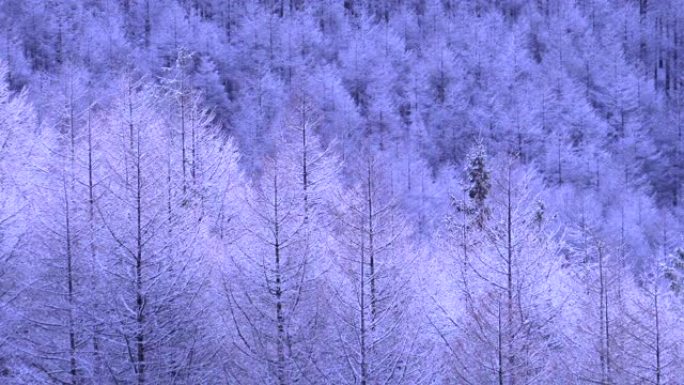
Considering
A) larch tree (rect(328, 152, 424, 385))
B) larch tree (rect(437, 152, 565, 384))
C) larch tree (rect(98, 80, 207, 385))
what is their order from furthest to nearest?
larch tree (rect(437, 152, 565, 384)) → larch tree (rect(328, 152, 424, 385)) → larch tree (rect(98, 80, 207, 385))

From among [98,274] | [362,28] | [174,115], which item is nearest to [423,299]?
[98,274]

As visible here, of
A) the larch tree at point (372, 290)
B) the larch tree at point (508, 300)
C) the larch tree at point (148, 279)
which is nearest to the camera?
the larch tree at point (148, 279)

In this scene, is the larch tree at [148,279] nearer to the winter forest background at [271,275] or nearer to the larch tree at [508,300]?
the winter forest background at [271,275]

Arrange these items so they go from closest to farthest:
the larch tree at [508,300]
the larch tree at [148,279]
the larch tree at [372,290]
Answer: the larch tree at [148,279] < the larch tree at [372,290] < the larch tree at [508,300]

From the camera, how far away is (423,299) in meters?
17.6

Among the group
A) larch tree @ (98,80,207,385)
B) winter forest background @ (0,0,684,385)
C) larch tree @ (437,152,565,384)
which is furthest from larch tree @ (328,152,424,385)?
larch tree @ (98,80,207,385)

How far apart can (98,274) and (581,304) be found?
13.0 metres

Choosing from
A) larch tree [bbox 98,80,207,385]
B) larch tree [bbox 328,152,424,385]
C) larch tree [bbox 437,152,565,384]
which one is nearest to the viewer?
larch tree [bbox 98,80,207,385]

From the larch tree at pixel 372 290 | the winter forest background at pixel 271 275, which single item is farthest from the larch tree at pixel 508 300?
the larch tree at pixel 372 290

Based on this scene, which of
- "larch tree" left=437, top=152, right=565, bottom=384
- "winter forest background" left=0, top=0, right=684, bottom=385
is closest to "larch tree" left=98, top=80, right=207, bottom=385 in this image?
"winter forest background" left=0, top=0, right=684, bottom=385

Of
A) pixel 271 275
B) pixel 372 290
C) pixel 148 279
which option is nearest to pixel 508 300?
pixel 372 290

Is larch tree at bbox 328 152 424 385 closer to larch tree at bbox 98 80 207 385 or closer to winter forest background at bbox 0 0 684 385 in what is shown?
winter forest background at bbox 0 0 684 385

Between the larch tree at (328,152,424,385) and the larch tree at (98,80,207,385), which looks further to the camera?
the larch tree at (328,152,424,385)

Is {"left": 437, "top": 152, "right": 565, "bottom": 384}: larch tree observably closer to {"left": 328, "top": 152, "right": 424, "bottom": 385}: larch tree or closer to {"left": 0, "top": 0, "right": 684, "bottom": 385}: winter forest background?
{"left": 0, "top": 0, "right": 684, "bottom": 385}: winter forest background
